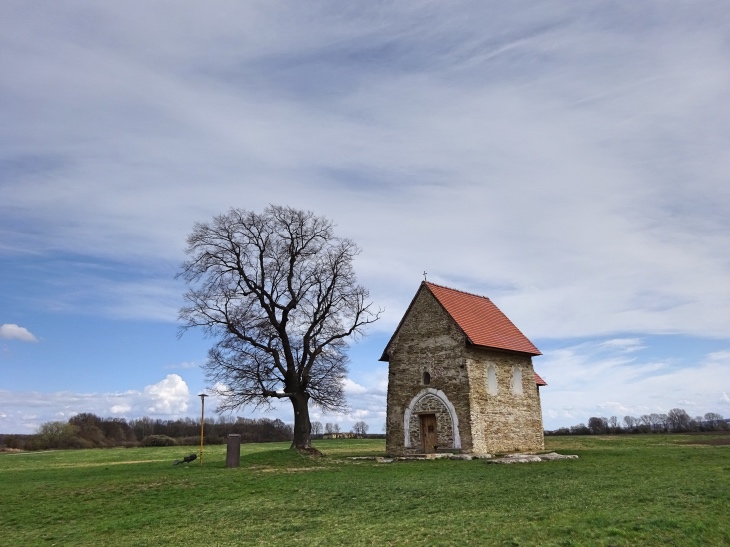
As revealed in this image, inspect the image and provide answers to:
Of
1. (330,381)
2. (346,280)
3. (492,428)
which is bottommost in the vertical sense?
(492,428)

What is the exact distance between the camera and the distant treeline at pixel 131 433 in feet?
216

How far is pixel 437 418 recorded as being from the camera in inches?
1222

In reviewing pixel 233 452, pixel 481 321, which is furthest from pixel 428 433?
pixel 233 452

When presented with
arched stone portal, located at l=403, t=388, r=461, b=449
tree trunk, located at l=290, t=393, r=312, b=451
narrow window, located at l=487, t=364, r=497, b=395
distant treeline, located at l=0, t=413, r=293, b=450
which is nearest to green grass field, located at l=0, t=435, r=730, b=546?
arched stone portal, located at l=403, t=388, r=461, b=449

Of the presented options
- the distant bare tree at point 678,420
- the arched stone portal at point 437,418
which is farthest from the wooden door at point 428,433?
the distant bare tree at point 678,420

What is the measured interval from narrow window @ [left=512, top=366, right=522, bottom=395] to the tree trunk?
39.9 feet

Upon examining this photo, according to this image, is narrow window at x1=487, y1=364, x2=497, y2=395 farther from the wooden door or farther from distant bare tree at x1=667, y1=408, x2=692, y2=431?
distant bare tree at x1=667, y1=408, x2=692, y2=431

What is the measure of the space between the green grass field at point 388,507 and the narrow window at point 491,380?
886 cm

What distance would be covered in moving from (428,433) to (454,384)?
3193mm

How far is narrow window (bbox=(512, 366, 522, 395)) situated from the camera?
34.0 meters

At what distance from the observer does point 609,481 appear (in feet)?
54.9

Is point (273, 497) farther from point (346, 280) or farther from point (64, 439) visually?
point (64, 439)

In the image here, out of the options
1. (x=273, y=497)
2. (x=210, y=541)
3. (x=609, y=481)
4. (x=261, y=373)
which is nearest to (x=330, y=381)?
(x=261, y=373)

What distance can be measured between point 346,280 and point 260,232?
5928mm
